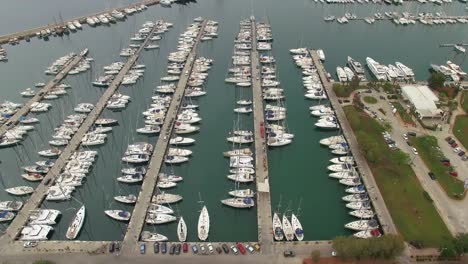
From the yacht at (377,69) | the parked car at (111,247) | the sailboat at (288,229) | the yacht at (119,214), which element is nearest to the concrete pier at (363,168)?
the sailboat at (288,229)

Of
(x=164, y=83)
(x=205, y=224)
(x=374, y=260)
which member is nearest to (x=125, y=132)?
(x=164, y=83)

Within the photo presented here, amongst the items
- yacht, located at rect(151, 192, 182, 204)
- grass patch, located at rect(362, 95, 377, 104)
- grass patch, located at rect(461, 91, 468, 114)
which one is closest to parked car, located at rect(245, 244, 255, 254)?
yacht, located at rect(151, 192, 182, 204)

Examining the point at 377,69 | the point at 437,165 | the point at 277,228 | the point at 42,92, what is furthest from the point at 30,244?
the point at 377,69

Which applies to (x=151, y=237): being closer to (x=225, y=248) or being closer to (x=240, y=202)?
(x=225, y=248)

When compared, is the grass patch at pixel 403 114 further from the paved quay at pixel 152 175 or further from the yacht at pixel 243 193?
the paved quay at pixel 152 175

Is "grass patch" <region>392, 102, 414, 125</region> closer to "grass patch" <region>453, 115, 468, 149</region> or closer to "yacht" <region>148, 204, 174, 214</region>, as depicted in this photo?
"grass patch" <region>453, 115, 468, 149</region>
